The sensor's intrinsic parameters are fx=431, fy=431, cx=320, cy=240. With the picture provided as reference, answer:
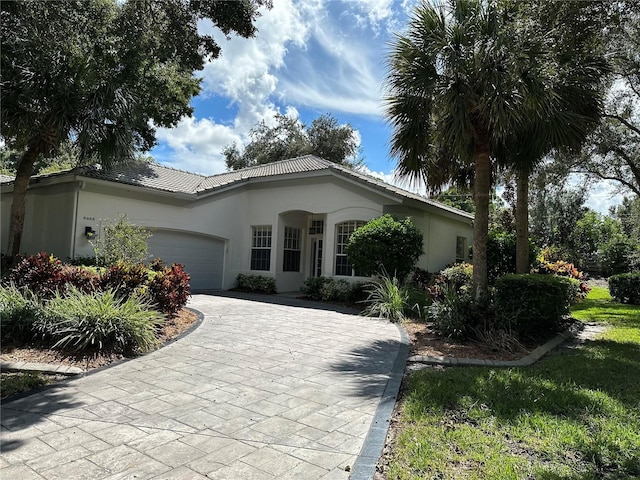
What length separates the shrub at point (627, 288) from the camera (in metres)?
16.8

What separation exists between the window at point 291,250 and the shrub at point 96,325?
1122 centimetres

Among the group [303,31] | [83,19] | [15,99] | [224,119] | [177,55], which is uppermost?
[224,119]

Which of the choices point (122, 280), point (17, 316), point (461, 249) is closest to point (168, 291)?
point (122, 280)

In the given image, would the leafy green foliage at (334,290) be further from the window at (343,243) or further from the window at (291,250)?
the window at (291,250)

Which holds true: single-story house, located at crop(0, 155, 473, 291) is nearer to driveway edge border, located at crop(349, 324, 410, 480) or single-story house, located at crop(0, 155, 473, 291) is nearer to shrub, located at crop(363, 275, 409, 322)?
shrub, located at crop(363, 275, 409, 322)

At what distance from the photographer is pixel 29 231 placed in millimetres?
16609

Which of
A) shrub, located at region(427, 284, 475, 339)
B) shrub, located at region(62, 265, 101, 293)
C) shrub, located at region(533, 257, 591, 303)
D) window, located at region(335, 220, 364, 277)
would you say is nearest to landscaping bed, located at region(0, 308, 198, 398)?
shrub, located at region(62, 265, 101, 293)

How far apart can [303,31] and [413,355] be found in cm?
1001

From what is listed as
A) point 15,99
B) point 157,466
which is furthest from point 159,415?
point 15,99

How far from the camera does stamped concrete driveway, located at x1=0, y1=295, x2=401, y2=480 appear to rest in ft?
11.5

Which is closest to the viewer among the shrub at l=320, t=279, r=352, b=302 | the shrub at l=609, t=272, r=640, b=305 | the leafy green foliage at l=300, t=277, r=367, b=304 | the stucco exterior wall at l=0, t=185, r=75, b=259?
the stucco exterior wall at l=0, t=185, r=75, b=259

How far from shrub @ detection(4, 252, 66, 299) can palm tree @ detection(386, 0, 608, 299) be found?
7.67 m

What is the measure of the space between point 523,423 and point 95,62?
36.9ft

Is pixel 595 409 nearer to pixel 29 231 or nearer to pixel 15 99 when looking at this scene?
pixel 15 99
